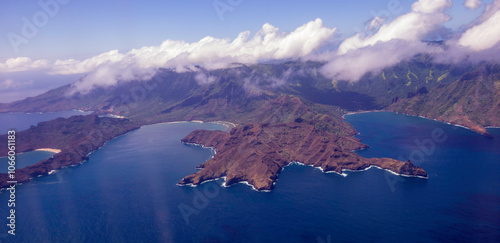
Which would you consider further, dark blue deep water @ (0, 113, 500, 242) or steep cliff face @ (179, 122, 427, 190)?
steep cliff face @ (179, 122, 427, 190)

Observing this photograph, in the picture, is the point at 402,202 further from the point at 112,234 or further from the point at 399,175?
the point at 112,234

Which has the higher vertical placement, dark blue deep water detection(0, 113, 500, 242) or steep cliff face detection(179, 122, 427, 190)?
steep cliff face detection(179, 122, 427, 190)

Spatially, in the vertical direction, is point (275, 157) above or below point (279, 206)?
above

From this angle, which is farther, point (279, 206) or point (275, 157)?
point (275, 157)

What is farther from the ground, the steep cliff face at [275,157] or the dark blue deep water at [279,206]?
the steep cliff face at [275,157]
